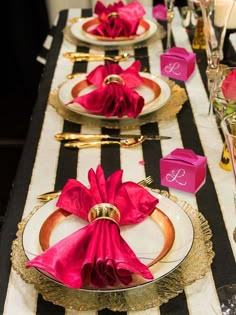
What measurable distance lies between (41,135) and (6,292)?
0.48 metres

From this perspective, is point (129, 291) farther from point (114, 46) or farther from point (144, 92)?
point (114, 46)

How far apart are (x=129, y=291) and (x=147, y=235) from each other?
108 mm

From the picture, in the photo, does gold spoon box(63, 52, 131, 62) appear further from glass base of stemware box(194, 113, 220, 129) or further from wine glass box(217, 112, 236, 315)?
wine glass box(217, 112, 236, 315)

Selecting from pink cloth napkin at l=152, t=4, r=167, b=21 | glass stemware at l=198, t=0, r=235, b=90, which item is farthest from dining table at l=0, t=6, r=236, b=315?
pink cloth napkin at l=152, t=4, r=167, b=21

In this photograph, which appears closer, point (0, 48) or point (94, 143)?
point (94, 143)

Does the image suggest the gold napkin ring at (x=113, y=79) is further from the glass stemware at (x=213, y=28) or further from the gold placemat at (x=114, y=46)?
the gold placemat at (x=114, y=46)

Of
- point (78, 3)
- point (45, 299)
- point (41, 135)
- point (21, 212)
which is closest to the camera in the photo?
point (45, 299)

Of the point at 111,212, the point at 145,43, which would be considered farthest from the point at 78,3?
the point at 111,212

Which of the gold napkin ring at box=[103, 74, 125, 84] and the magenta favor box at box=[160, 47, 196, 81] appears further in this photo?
the magenta favor box at box=[160, 47, 196, 81]

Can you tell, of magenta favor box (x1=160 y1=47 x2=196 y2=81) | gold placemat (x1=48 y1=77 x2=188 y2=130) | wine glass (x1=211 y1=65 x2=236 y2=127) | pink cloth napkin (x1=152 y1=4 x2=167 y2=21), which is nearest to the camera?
wine glass (x1=211 y1=65 x2=236 y2=127)

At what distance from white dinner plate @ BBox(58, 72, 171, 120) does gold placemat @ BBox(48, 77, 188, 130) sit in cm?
1

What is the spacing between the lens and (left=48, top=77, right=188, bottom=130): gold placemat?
3.79ft

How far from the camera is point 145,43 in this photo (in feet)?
5.41

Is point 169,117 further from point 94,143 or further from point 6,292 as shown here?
point 6,292
